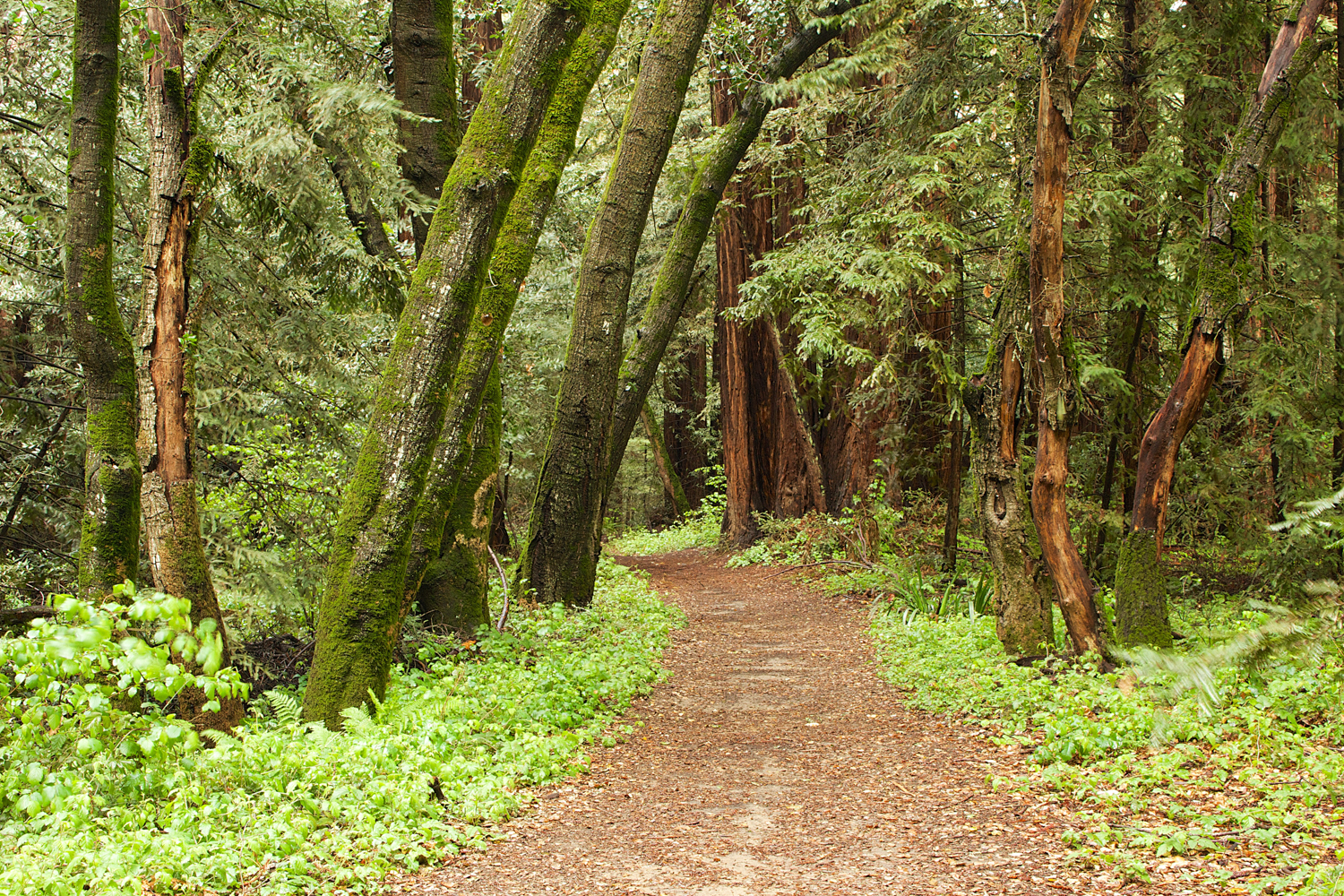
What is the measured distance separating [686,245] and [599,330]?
1.99 meters

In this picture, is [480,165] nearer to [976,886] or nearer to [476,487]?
[476,487]

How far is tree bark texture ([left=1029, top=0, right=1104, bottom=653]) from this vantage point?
21.9 feet

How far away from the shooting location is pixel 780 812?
187 inches

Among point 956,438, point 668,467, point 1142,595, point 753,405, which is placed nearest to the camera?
point 1142,595

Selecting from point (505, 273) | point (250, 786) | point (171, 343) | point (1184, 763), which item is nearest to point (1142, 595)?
point (1184, 763)

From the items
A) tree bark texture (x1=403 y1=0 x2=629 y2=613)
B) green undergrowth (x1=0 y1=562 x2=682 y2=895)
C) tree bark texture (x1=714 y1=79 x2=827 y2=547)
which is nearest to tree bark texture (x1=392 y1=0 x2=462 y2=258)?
tree bark texture (x1=403 y1=0 x2=629 y2=613)

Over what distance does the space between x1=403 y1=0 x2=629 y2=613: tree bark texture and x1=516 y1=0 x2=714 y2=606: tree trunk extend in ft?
8.23

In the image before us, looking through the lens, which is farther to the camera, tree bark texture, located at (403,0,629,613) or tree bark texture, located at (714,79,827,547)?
tree bark texture, located at (714,79,827,547)

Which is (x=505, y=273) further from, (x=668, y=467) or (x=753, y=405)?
(x=668, y=467)

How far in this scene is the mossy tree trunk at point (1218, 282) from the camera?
6211 millimetres

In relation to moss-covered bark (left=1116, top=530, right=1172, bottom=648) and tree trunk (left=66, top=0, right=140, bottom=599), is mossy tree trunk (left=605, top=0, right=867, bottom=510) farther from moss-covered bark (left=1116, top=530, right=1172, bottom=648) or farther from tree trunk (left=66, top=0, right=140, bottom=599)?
tree trunk (left=66, top=0, right=140, bottom=599)

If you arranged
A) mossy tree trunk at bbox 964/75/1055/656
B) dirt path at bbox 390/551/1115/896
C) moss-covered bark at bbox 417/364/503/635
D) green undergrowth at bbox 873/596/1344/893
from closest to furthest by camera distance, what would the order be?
green undergrowth at bbox 873/596/1344/893, dirt path at bbox 390/551/1115/896, mossy tree trunk at bbox 964/75/1055/656, moss-covered bark at bbox 417/364/503/635

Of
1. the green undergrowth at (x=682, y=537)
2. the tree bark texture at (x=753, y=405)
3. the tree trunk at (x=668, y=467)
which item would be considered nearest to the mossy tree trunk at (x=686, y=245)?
the tree bark texture at (x=753, y=405)

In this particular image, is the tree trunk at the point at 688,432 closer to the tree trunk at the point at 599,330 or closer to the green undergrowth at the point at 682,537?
the green undergrowth at the point at 682,537
